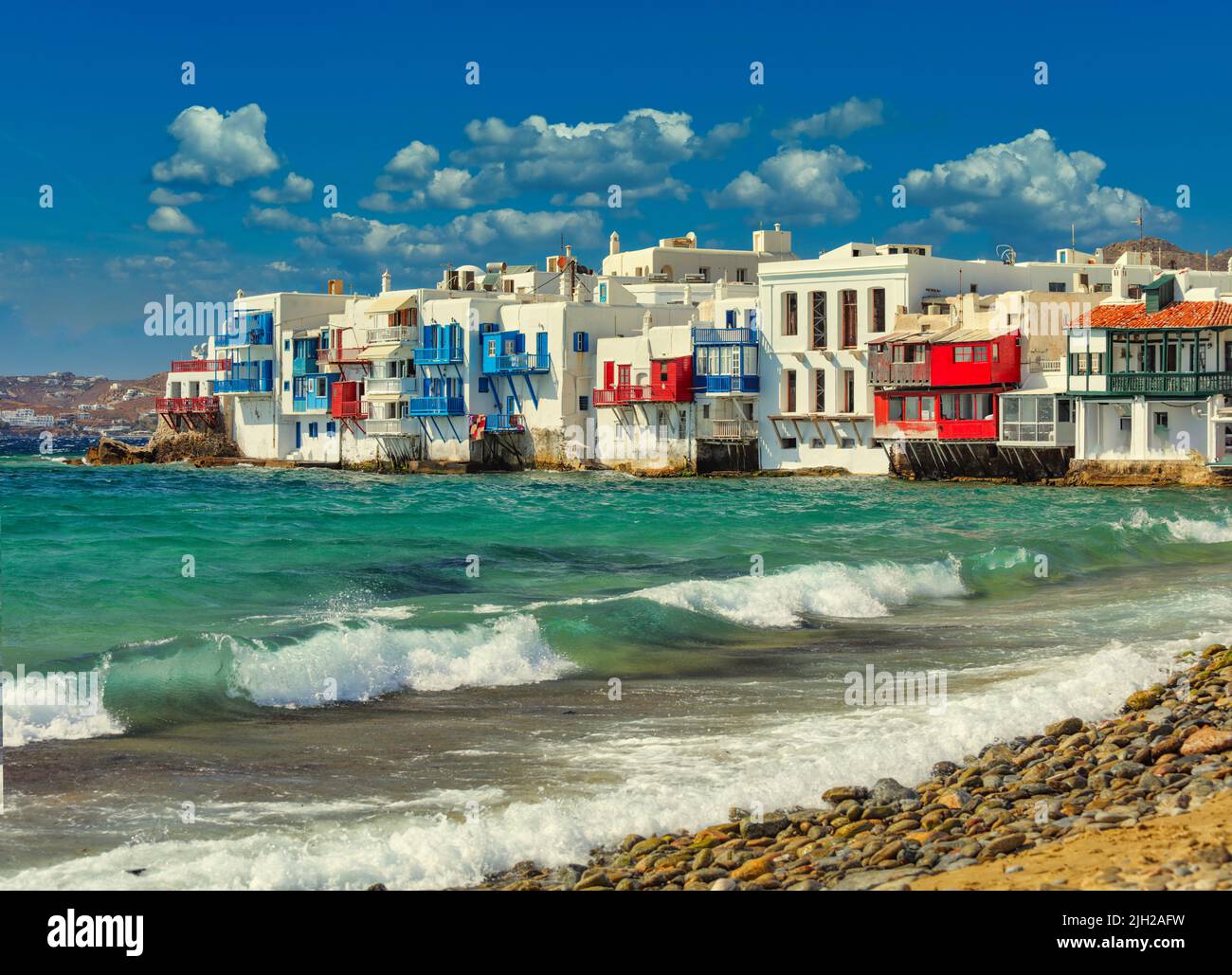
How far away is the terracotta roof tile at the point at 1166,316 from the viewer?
54.3 metres

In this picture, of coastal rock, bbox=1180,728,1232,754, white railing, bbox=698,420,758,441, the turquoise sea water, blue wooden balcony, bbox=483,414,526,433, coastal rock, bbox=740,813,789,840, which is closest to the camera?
coastal rock, bbox=740,813,789,840

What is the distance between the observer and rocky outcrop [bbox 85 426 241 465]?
89250mm

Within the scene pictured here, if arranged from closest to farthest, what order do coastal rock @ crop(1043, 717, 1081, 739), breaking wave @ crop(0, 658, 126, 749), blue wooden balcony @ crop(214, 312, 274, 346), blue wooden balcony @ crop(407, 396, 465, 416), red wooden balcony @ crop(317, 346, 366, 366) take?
coastal rock @ crop(1043, 717, 1081, 739), breaking wave @ crop(0, 658, 126, 749), blue wooden balcony @ crop(407, 396, 465, 416), red wooden balcony @ crop(317, 346, 366, 366), blue wooden balcony @ crop(214, 312, 274, 346)

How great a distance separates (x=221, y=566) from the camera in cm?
2959

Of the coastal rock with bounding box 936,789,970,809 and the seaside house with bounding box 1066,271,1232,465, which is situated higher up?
the seaside house with bounding box 1066,271,1232,465

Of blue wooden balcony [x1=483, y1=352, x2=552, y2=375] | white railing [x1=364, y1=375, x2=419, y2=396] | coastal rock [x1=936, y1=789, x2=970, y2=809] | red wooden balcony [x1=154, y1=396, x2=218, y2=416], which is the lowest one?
coastal rock [x1=936, y1=789, x2=970, y2=809]

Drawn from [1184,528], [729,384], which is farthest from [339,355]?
[1184,528]

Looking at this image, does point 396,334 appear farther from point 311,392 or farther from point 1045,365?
point 1045,365

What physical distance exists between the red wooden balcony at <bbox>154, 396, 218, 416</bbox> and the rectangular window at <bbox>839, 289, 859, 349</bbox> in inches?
1607

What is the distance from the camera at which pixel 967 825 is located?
34.6ft

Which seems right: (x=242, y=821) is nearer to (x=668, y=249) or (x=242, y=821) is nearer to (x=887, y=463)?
(x=887, y=463)

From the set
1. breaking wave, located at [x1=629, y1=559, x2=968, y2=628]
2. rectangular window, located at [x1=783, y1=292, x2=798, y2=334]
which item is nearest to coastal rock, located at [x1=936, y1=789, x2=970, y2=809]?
breaking wave, located at [x1=629, y1=559, x2=968, y2=628]

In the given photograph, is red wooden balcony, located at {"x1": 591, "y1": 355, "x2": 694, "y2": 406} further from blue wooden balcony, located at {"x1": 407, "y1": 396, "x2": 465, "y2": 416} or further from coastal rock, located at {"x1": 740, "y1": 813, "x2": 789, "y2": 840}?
coastal rock, located at {"x1": 740, "y1": 813, "x2": 789, "y2": 840}
